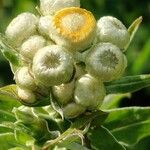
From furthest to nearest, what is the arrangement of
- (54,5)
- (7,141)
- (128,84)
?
(7,141) < (128,84) < (54,5)

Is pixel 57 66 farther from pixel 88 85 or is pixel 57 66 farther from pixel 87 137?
pixel 87 137

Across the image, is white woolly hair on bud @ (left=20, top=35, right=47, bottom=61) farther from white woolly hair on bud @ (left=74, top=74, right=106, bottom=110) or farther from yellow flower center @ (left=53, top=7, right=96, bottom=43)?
white woolly hair on bud @ (left=74, top=74, right=106, bottom=110)

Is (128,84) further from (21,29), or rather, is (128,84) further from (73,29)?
(21,29)

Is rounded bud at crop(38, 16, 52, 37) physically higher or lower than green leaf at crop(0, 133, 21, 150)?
higher

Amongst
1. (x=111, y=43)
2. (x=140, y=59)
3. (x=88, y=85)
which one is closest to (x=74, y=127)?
(x=88, y=85)

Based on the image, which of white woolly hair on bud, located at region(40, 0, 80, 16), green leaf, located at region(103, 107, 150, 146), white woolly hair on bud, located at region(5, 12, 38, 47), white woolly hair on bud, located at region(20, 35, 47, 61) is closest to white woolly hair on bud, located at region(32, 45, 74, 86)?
white woolly hair on bud, located at region(20, 35, 47, 61)

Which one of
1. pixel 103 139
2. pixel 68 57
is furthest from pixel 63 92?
pixel 103 139
